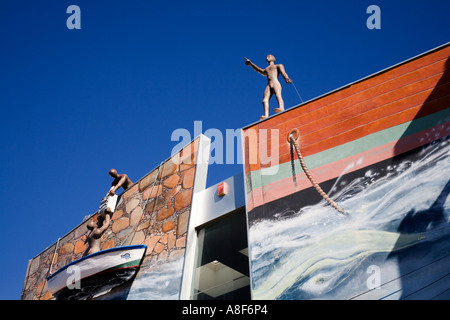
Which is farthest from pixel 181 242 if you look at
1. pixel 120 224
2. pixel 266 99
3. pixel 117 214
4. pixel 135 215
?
pixel 266 99

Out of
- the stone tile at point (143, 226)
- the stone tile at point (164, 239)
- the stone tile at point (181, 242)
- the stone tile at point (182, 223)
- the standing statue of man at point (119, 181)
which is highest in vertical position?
the standing statue of man at point (119, 181)

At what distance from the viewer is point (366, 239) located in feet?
18.4

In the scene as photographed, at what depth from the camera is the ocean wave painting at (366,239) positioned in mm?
5109

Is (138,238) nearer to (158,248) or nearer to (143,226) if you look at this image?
(143,226)

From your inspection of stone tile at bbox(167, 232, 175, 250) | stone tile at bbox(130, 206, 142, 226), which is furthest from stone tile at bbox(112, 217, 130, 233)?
stone tile at bbox(167, 232, 175, 250)

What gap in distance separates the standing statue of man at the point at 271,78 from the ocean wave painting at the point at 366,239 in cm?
282

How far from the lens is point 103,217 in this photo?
402 inches

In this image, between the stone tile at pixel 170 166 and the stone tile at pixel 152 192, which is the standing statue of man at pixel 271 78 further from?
the stone tile at pixel 152 192

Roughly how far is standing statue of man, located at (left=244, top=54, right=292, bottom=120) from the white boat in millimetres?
3630

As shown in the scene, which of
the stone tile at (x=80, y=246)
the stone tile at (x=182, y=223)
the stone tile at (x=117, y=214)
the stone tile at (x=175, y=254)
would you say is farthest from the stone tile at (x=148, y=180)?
the stone tile at (x=175, y=254)

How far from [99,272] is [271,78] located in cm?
502

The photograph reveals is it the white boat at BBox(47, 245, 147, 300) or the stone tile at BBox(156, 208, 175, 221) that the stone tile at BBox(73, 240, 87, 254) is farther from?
the stone tile at BBox(156, 208, 175, 221)

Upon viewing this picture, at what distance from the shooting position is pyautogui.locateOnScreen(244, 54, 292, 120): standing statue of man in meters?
8.71

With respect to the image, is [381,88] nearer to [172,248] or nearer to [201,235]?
[201,235]
